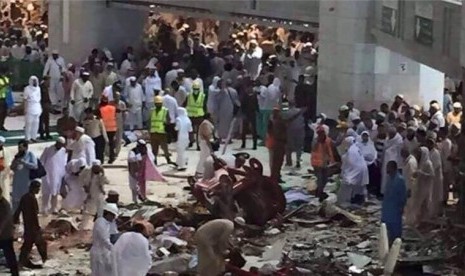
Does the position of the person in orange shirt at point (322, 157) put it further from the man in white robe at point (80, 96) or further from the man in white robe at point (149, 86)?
the man in white robe at point (149, 86)

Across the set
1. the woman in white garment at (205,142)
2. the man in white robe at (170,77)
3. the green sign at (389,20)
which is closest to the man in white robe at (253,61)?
the man in white robe at (170,77)

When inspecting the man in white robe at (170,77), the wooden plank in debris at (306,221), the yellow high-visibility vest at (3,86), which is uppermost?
the man in white robe at (170,77)

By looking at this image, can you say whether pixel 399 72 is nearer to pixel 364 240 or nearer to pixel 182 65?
pixel 182 65

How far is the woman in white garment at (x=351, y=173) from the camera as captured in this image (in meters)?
18.8

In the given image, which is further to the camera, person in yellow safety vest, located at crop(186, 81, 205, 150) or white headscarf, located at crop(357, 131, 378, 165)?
person in yellow safety vest, located at crop(186, 81, 205, 150)

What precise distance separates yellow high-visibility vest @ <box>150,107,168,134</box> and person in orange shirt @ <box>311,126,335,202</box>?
9.81 ft

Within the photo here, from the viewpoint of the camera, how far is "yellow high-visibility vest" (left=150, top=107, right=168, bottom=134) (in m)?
21.3

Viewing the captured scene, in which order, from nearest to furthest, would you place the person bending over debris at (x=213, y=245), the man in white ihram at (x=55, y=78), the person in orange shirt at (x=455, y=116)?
the person bending over debris at (x=213, y=245) < the person in orange shirt at (x=455, y=116) < the man in white ihram at (x=55, y=78)

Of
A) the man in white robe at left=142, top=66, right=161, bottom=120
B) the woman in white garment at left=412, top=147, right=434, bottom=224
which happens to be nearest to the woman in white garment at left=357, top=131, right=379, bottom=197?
the woman in white garment at left=412, top=147, right=434, bottom=224

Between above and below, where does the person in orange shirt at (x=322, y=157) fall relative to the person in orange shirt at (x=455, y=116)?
below

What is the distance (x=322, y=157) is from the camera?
1922 centimetres

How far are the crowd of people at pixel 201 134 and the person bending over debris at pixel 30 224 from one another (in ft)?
0.05

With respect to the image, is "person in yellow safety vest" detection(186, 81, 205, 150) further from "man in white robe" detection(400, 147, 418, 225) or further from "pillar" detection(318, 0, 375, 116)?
"man in white robe" detection(400, 147, 418, 225)

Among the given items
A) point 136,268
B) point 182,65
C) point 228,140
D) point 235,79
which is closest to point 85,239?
point 136,268
